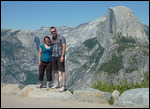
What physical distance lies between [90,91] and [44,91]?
9.18ft

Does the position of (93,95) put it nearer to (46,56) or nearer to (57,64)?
(57,64)

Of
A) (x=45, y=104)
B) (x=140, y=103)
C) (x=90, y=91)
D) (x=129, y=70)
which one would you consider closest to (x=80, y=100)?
(x=90, y=91)

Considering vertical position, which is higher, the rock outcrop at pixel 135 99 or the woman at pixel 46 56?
the woman at pixel 46 56

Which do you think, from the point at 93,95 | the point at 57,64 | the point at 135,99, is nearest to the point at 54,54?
A: the point at 57,64

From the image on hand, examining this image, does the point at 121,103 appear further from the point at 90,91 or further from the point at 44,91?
the point at 44,91

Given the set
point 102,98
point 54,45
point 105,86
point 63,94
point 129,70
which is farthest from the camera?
point 129,70

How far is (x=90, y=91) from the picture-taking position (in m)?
10.8

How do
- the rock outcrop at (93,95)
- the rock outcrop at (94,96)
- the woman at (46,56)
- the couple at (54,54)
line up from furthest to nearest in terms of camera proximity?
1. the woman at (46,56)
2. the couple at (54,54)
3. the rock outcrop at (94,96)
4. the rock outcrop at (93,95)

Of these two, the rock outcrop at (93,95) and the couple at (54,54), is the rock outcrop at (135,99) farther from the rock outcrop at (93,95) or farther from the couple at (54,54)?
the couple at (54,54)

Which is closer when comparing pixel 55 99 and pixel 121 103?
pixel 121 103

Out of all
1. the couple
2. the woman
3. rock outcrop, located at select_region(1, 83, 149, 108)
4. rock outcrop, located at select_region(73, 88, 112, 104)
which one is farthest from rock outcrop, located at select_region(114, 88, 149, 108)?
the woman

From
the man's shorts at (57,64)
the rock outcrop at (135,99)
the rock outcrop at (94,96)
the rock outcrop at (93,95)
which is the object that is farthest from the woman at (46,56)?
the rock outcrop at (135,99)

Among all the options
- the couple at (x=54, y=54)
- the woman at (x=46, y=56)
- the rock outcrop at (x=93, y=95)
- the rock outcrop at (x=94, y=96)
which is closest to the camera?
the rock outcrop at (x=93, y=95)

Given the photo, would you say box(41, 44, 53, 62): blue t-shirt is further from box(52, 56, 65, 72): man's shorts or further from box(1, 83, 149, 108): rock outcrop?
box(1, 83, 149, 108): rock outcrop
